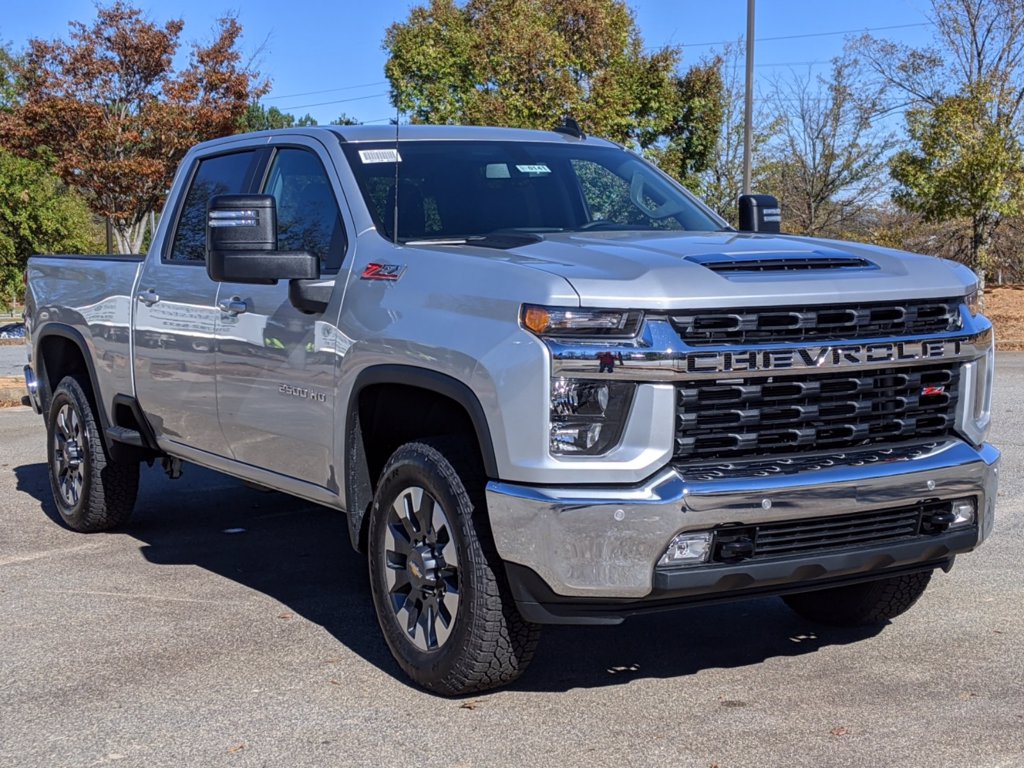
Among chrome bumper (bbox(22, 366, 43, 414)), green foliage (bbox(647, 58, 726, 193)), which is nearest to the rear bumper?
chrome bumper (bbox(22, 366, 43, 414))

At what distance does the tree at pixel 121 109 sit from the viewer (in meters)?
26.7

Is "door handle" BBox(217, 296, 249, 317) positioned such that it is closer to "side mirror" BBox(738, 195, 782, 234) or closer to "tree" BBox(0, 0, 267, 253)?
"side mirror" BBox(738, 195, 782, 234)

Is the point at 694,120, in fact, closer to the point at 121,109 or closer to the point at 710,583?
the point at 121,109

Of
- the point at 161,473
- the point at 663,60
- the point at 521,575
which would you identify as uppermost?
the point at 663,60

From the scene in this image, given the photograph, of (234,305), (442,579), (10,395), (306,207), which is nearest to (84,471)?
(234,305)

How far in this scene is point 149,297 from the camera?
260 inches

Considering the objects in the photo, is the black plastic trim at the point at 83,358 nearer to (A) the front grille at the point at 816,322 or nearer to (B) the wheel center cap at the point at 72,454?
(B) the wheel center cap at the point at 72,454

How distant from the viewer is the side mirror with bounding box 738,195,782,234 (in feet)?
20.6

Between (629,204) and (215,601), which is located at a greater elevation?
(629,204)

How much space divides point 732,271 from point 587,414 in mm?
705

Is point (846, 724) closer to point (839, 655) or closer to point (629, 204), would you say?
point (839, 655)

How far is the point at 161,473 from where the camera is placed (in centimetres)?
977

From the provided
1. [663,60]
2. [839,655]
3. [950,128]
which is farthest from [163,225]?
[663,60]

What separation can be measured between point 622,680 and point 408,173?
7.31ft
